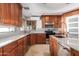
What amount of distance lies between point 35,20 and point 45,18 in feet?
4.62

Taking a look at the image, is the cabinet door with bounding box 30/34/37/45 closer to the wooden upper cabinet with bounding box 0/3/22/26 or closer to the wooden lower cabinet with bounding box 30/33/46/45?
the wooden lower cabinet with bounding box 30/33/46/45

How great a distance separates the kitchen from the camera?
2.11 meters

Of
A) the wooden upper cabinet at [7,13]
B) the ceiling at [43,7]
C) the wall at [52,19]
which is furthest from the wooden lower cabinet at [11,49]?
the wall at [52,19]

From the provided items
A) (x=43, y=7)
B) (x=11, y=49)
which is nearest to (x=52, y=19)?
(x=43, y=7)

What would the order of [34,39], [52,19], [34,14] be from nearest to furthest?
[34,14] → [52,19] → [34,39]

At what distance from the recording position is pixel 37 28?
4.38 m

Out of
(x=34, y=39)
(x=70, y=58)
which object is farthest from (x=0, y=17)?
(x=34, y=39)

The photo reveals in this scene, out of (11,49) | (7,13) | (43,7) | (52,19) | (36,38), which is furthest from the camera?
(36,38)

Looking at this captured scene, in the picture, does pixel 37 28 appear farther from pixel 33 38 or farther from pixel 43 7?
pixel 33 38

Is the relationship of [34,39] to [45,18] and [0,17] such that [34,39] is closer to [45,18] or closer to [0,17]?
[45,18]

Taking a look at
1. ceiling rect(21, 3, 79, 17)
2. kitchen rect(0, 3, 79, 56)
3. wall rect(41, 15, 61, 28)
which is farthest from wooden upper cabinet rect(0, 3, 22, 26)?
wall rect(41, 15, 61, 28)

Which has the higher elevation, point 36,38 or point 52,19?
point 52,19

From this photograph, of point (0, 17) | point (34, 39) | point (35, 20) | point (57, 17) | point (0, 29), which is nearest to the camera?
point (0, 17)

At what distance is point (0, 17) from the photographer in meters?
2.07
